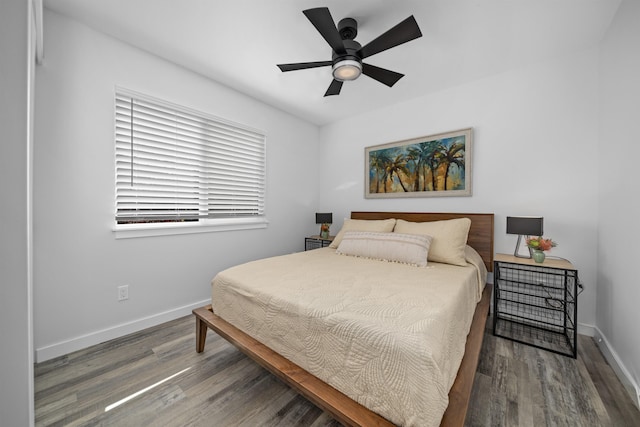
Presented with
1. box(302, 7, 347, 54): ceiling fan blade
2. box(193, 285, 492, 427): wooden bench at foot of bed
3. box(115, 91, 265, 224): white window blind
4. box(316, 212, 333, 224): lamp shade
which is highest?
box(302, 7, 347, 54): ceiling fan blade

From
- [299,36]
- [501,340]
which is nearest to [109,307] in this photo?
[299,36]

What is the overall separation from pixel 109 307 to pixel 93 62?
2045 mm

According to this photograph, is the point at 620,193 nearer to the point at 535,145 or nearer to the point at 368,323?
the point at 535,145

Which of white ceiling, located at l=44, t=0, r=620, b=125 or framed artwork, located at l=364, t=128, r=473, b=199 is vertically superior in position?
white ceiling, located at l=44, t=0, r=620, b=125

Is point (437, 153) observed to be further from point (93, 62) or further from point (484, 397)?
point (93, 62)

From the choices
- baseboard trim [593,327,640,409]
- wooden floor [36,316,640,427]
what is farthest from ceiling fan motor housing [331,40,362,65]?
baseboard trim [593,327,640,409]

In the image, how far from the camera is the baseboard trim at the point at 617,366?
147 centimetres

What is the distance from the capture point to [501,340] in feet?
7.14

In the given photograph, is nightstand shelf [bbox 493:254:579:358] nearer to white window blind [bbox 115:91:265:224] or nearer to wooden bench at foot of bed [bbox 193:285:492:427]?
wooden bench at foot of bed [bbox 193:285:492:427]

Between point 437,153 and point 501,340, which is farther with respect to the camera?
point 437,153

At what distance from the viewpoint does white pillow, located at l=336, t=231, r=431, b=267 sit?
2252mm

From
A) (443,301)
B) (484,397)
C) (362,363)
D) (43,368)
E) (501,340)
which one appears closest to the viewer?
(362,363)

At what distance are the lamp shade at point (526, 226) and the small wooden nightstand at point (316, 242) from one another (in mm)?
2044

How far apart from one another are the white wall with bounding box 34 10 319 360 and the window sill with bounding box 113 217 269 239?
0.20ft
